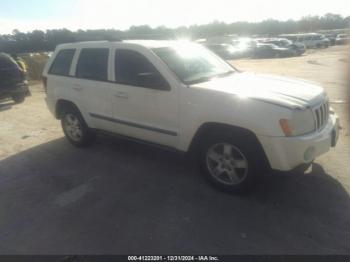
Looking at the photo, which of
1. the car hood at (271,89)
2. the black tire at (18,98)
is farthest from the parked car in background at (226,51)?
the car hood at (271,89)

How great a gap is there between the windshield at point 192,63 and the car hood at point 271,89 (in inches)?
8.4

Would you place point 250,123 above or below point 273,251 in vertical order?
above

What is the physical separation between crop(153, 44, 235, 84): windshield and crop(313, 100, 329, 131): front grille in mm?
1429

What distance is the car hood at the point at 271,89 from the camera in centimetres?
371

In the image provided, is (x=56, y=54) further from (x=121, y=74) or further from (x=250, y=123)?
(x=250, y=123)

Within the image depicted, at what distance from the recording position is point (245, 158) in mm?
3881

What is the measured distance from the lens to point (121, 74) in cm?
498

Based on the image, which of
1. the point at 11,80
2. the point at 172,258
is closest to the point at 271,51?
the point at 11,80

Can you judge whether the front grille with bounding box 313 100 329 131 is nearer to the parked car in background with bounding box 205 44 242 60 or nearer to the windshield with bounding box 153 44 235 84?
the windshield with bounding box 153 44 235 84

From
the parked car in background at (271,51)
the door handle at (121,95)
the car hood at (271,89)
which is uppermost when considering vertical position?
the car hood at (271,89)

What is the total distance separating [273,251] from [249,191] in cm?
101

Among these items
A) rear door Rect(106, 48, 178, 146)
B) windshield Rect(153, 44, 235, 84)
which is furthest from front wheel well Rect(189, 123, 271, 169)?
windshield Rect(153, 44, 235, 84)

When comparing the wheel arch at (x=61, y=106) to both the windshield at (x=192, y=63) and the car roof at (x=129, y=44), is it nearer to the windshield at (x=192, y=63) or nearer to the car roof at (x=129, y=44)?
the car roof at (x=129, y=44)

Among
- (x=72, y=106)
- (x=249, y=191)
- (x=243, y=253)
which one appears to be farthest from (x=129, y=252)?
(x=72, y=106)
